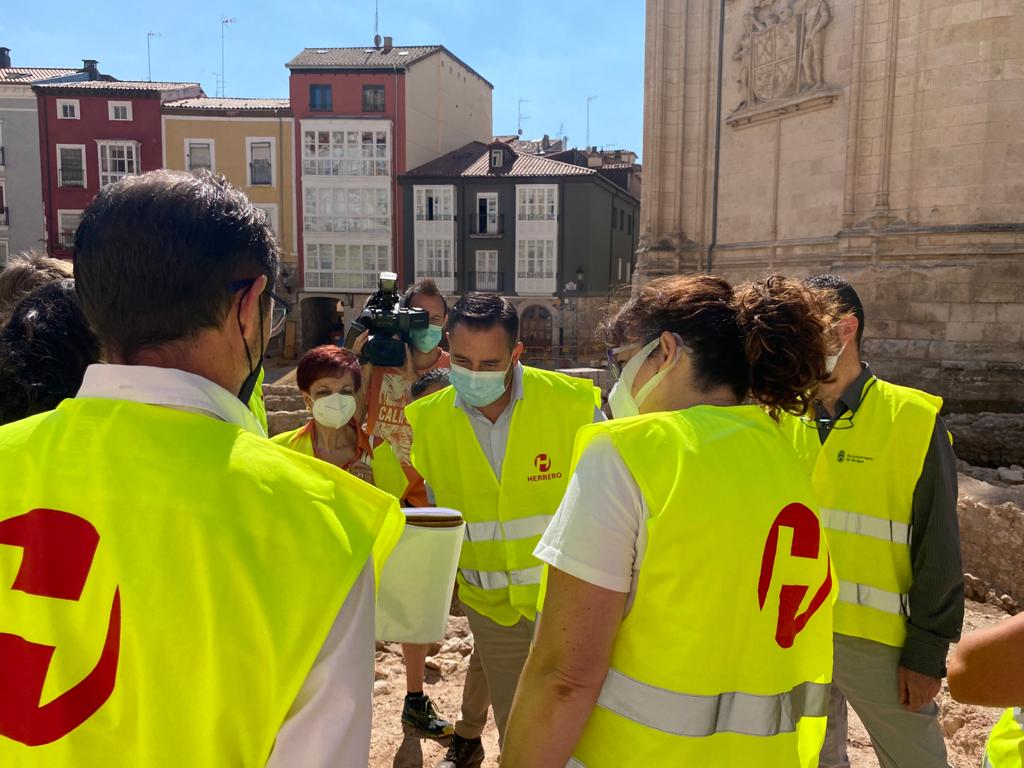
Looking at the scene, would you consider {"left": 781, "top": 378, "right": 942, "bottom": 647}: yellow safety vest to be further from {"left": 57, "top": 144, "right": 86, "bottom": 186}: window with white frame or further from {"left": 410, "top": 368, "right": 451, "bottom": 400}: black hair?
{"left": 57, "top": 144, "right": 86, "bottom": 186}: window with white frame

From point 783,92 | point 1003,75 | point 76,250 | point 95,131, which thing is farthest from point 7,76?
point 76,250

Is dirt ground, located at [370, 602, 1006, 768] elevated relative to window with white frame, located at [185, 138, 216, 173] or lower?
lower

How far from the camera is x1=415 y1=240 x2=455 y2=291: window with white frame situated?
33688 mm

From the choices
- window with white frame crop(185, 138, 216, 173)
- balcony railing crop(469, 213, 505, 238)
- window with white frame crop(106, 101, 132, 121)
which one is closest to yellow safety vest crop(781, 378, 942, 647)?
balcony railing crop(469, 213, 505, 238)

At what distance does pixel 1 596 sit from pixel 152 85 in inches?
1676

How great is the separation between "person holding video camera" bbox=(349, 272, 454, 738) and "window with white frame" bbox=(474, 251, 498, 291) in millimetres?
28006

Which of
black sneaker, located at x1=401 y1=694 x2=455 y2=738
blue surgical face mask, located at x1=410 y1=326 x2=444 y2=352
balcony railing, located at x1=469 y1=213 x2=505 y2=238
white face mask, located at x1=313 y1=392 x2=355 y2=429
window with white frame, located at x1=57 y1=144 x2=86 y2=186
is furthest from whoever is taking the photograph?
window with white frame, located at x1=57 y1=144 x2=86 y2=186

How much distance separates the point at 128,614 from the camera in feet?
3.71

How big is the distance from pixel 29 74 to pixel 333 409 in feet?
141

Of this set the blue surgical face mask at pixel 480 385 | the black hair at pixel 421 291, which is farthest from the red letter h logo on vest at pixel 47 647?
the black hair at pixel 421 291

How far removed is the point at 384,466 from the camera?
4.11 m

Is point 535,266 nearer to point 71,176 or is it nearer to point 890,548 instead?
point 71,176

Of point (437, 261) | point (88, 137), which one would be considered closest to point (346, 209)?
point (437, 261)

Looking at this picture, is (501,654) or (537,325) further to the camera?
(537,325)
